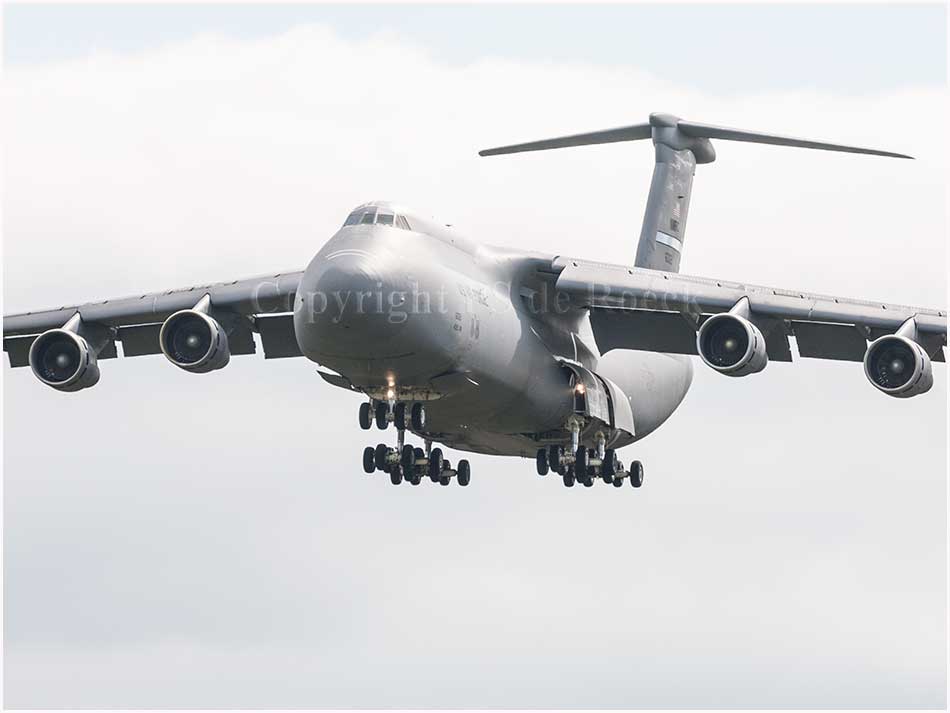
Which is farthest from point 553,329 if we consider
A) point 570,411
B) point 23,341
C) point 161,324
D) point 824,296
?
point 23,341

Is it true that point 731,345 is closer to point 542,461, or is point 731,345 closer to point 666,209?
point 542,461

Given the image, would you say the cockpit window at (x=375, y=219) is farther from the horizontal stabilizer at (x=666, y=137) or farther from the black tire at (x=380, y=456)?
the horizontal stabilizer at (x=666, y=137)

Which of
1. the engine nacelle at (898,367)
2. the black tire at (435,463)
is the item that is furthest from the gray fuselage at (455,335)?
the engine nacelle at (898,367)

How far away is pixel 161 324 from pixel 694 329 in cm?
687

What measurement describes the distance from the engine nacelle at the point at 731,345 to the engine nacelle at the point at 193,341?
5755mm

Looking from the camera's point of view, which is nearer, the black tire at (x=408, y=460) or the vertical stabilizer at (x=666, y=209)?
the black tire at (x=408, y=460)

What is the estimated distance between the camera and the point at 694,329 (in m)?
28.8

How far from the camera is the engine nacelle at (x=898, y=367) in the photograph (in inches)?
1019

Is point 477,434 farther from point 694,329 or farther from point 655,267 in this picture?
point 655,267

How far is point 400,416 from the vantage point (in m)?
26.3

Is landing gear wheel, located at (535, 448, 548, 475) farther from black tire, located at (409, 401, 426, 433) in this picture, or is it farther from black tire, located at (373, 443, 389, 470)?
black tire, located at (409, 401, 426, 433)

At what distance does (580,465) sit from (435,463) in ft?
6.90

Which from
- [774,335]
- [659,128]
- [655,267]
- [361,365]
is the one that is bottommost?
[361,365]

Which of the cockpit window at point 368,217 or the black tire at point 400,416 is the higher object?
the cockpit window at point 368,217
